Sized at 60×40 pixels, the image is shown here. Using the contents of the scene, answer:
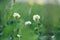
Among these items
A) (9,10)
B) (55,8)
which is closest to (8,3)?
(9,10)

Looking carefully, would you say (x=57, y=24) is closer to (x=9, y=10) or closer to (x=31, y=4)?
(x=31, y=4)

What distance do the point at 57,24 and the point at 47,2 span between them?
0.49 ft

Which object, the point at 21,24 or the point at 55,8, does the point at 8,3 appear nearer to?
the point at 21,24

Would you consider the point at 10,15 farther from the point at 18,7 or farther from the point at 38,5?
the point at 38,5

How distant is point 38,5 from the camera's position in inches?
47.6

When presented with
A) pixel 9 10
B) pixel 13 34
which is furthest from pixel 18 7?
pixel 13 34

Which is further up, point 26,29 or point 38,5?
point 38,5

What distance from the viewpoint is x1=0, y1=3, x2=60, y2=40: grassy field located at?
1203mm

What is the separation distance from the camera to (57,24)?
1206 millimetres

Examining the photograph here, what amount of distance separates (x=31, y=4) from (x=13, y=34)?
217 mm

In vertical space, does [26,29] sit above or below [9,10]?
below

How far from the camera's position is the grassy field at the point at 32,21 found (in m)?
1.20

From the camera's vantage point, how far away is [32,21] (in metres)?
1.21

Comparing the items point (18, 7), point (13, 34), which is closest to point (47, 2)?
point (18, 7)
